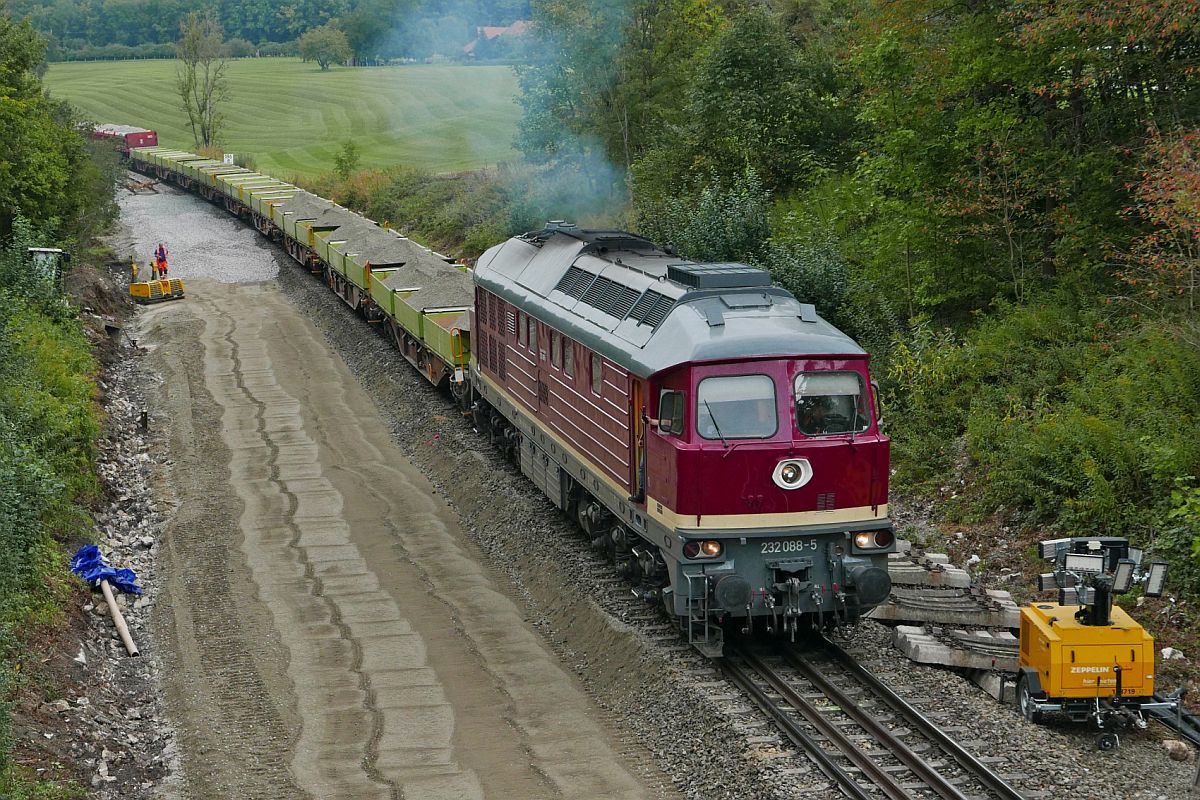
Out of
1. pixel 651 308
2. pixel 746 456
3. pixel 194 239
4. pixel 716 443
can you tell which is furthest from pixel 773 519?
pixel 194 239

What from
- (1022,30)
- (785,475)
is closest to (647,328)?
(785,475)

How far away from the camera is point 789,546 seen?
43.1 feet

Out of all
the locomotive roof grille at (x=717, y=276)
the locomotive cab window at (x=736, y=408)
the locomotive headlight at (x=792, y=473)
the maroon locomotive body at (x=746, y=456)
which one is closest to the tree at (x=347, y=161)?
the locomotive roof grille at (x=717, y=276)

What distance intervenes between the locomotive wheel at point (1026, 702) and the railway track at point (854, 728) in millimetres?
983

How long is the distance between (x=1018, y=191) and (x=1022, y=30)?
271cm

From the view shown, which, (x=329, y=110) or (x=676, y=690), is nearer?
(x=676, y=690)

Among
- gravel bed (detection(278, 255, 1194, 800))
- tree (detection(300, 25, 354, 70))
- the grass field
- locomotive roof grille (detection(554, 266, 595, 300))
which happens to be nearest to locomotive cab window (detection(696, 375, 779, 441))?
gravel bed (detection(278, 255, 1194, 800))

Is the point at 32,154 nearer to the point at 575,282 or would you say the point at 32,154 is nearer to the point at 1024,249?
the point at 575,282

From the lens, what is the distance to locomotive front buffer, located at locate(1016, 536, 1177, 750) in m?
11.5

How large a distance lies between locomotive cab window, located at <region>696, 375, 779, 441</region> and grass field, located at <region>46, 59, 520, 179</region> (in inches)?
1691

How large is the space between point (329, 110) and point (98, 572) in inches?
2995

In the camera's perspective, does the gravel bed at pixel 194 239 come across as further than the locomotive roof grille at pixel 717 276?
Yes

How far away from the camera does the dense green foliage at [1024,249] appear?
16.0 m

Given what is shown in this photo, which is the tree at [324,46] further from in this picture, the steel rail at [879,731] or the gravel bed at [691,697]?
the steel rail at [879,731]
